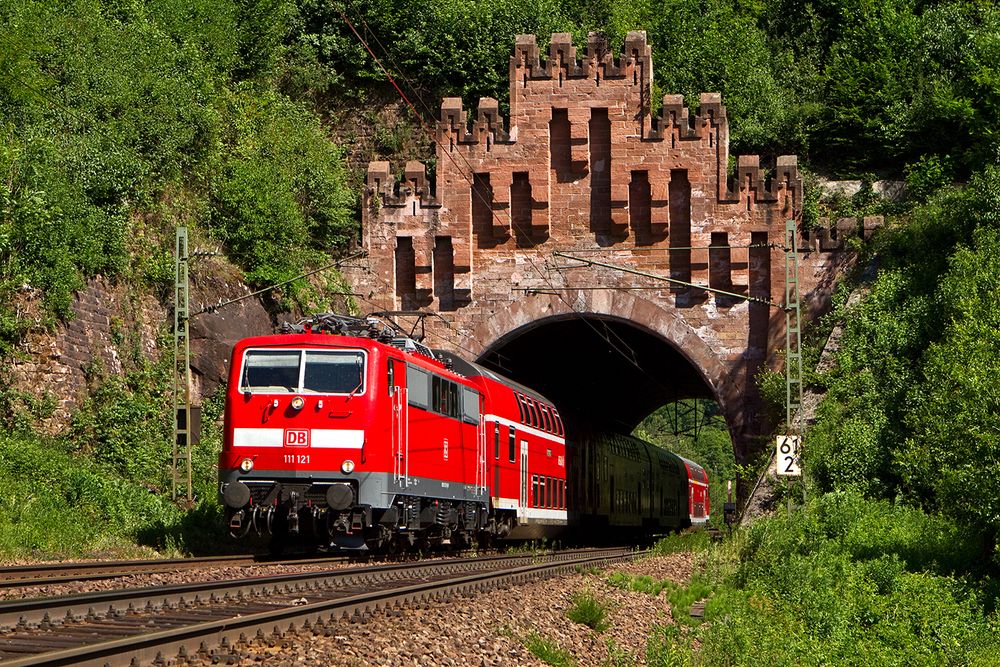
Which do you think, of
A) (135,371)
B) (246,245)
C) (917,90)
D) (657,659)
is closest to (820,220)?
(917,90)

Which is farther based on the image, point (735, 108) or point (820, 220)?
point (735, 108)

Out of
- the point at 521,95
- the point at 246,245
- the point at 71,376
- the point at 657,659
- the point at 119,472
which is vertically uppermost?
the point at 521,95

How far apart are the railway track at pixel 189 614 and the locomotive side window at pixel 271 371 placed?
437cm

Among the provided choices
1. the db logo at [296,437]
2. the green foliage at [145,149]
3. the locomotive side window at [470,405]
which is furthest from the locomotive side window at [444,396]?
the green foliage at [145,149]

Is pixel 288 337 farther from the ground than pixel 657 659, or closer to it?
farther from the ground

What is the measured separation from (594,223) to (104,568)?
21307mm

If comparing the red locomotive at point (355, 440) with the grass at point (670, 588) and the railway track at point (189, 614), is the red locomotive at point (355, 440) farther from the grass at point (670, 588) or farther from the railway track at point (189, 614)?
the grass at point (670, 588)

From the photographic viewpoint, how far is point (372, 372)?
20.4 metres

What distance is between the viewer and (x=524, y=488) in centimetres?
2925

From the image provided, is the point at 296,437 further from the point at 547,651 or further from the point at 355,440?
the point at 547,651

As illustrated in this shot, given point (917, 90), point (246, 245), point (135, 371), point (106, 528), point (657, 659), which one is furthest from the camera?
point (917, 90)

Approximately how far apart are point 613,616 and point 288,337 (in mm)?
7757

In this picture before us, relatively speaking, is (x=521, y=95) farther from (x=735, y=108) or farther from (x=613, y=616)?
(x=613, y=616)

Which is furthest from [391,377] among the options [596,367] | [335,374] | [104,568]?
[596,367]
